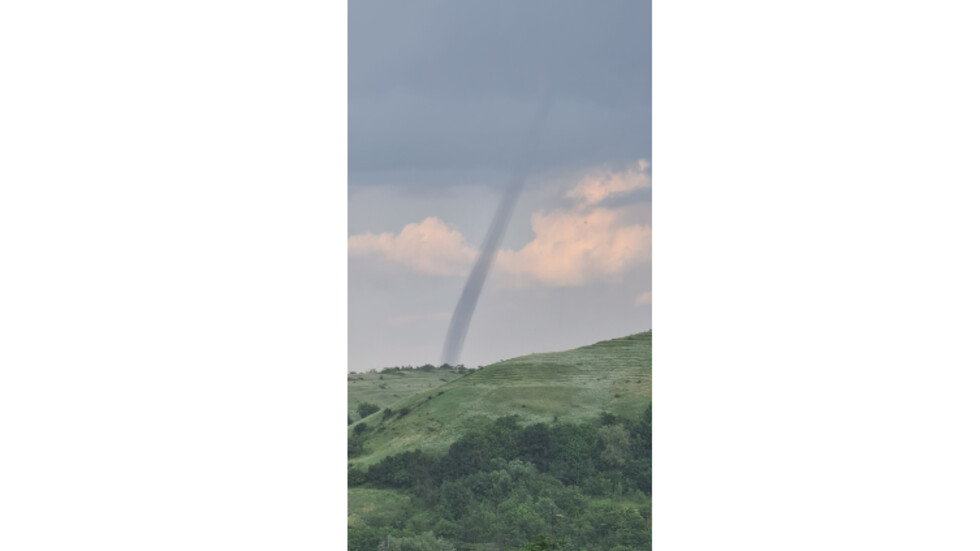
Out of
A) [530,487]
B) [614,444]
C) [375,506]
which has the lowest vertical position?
[375,506]

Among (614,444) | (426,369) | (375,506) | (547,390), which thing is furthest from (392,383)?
(614,444)

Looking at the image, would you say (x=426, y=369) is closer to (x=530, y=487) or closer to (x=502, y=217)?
(x=530, y=487)

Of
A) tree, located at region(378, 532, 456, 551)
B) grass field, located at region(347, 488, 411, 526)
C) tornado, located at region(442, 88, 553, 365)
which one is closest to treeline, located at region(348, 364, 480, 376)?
tornado, located at region(442, 88, 553, 365)

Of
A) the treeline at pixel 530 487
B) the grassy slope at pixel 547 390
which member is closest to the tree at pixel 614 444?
the treeline at pixel 530 487
